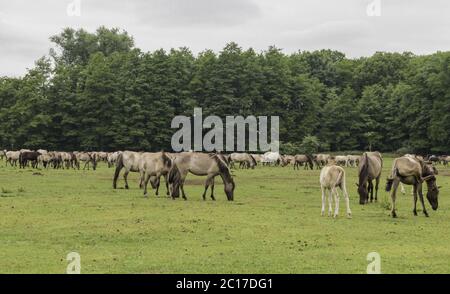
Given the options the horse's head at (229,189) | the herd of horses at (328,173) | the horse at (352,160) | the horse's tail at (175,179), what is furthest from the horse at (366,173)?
the horse at (352,160)

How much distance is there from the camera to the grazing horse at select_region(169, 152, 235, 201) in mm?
27828

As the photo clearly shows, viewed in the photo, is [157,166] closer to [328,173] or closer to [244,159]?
[328,173]

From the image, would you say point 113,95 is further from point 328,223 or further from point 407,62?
point 328,223

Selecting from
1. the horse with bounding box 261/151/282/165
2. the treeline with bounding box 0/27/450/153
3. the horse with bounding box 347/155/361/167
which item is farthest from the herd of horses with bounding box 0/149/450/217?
the treeline with bounding box 0/27/450/153

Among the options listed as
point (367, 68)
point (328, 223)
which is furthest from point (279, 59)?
point (328, 223)

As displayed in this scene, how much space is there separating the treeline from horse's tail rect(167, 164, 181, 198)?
6304 centimetres

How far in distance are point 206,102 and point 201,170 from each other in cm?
7101

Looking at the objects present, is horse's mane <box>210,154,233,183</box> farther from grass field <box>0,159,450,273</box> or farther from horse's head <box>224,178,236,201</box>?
grass field <box>0,159,450,273</box>

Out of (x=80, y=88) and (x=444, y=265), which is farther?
(x=80, y=88)

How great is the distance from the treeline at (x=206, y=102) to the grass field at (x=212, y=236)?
6722 cm
